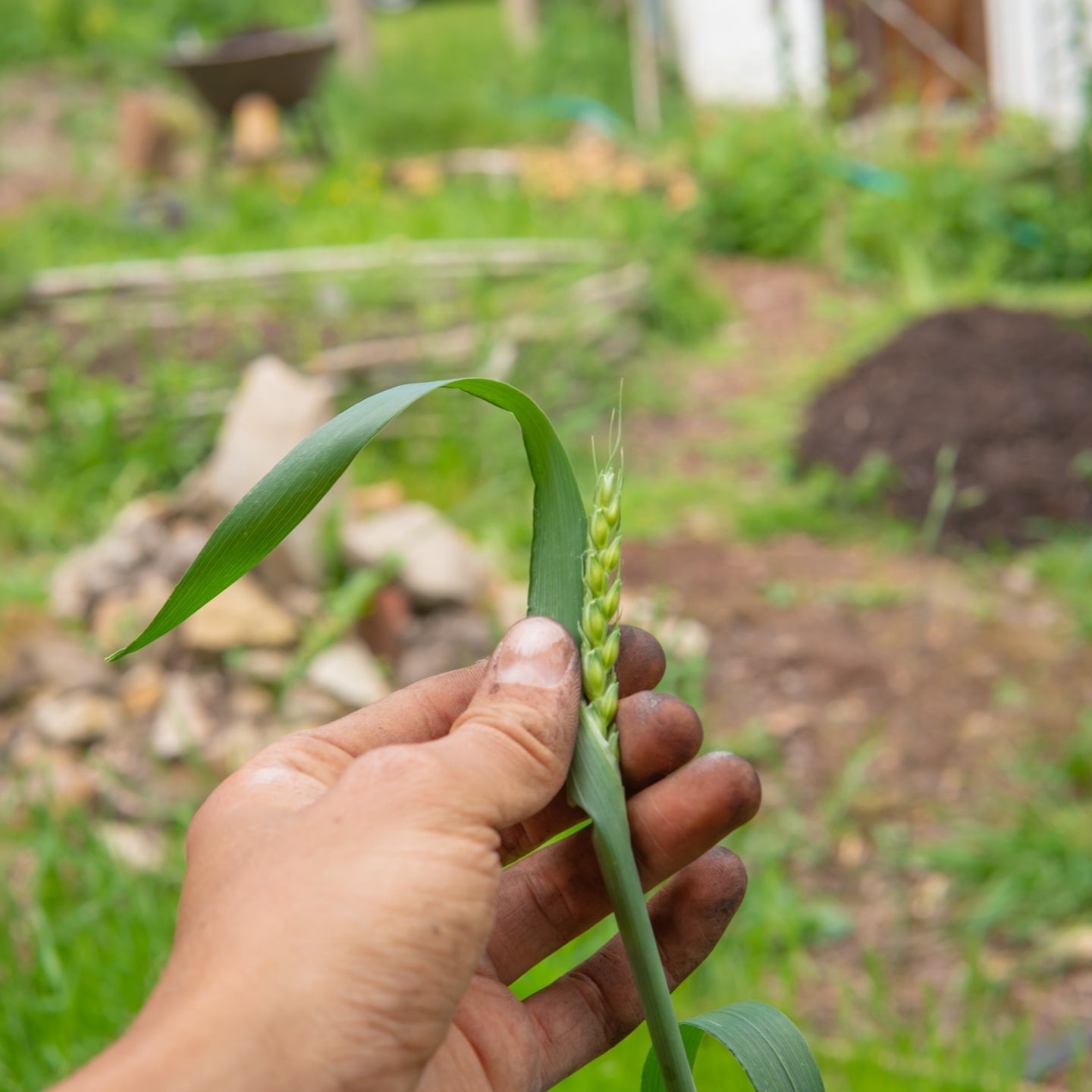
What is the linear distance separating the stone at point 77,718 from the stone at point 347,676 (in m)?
0.56

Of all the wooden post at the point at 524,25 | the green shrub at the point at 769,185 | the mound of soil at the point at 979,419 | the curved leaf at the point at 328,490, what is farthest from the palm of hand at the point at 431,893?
the wooden post at the point at 524,25

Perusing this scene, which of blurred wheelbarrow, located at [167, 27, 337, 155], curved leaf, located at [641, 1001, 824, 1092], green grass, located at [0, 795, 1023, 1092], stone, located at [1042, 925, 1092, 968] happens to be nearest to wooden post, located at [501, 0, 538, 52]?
blurred wheelbarrow, located at [167, 27, 337, 155]

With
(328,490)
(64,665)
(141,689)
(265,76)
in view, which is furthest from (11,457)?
(265,76)

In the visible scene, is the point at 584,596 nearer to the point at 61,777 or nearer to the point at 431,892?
the point at 431,892

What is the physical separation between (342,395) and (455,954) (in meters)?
4.23

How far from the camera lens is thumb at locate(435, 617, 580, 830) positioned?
2.94 feet

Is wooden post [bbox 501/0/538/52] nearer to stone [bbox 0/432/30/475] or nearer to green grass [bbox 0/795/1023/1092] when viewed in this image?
stone [bbox 0/432/30/475]

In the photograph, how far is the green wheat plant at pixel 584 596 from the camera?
856mm

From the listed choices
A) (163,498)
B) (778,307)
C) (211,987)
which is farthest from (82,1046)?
(778,307)

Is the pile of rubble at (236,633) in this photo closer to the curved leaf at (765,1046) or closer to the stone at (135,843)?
the stone at (135,843)

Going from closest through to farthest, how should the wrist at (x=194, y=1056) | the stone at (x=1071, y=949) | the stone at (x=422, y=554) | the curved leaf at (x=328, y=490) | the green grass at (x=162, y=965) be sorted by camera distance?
1. the wrist at (x=194, y=1056)
2. the curved leaf at (x=328, y=490)
3. the green grass at (x=162, y=965)
4. the stone at (x=1071, y=949)
5. the stone at (x=422, y=554)

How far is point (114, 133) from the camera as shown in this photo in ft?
34.1

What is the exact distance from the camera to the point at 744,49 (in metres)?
9.16

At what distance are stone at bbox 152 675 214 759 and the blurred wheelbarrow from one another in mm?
6068
